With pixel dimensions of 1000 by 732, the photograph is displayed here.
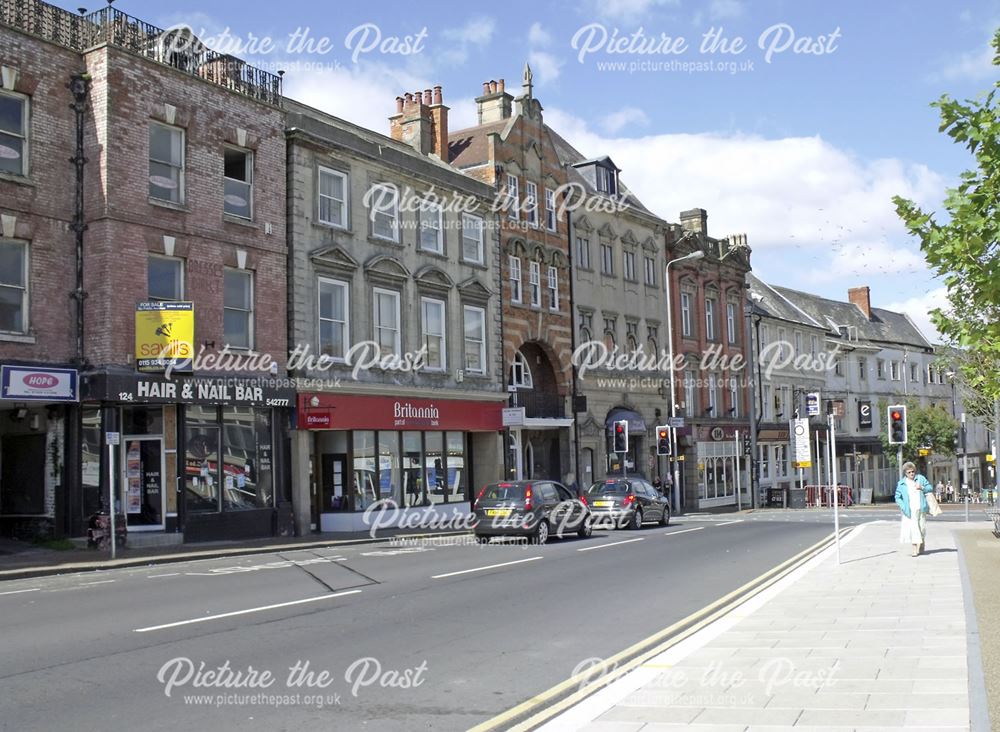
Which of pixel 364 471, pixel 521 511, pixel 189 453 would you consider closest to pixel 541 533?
pixel 521 511

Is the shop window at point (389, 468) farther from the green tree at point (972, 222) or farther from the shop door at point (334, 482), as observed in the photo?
the green tree at point (972, 222)

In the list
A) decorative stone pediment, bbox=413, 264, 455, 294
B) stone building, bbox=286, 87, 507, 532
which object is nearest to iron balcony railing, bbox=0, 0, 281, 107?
stone building, bbox=286, 87, 507, 532

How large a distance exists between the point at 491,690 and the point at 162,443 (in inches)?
661

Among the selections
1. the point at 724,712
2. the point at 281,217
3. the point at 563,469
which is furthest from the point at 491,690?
the point at 563,469

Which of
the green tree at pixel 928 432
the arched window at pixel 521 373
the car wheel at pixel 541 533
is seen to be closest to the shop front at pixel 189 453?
the car wheel at pixel 541 533

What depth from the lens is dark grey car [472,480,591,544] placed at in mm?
22438

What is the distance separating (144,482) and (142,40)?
10488 millimetres

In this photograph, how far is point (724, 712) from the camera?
7.12 metres

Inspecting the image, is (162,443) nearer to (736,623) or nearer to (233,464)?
(233,464)

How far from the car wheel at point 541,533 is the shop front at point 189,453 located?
715 centimetres

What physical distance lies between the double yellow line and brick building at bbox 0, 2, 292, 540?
1418 centimetres

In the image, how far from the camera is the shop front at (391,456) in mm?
27750

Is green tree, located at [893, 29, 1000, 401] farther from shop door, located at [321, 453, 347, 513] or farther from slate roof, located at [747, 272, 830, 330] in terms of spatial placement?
slate roof, located at [747, 272, 830, 330]

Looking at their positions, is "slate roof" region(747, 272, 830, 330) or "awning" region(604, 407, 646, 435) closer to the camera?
"awning" region(604, 407, 646, 435)
